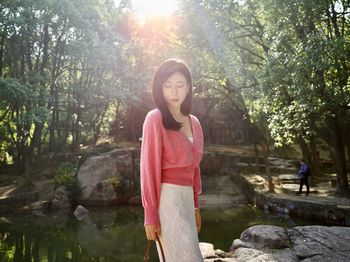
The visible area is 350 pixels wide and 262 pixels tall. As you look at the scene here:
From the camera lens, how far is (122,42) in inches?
1010

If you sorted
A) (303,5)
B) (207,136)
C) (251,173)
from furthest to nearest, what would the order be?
(207,136), (251,173), (303,5)

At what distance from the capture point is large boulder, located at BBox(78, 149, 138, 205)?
19859mm

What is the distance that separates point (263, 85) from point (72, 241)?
9.00 meters

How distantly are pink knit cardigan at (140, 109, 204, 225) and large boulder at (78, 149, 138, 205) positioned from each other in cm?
1762

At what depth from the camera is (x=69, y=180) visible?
20500 millimetres

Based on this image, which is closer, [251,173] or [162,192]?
[162,192]

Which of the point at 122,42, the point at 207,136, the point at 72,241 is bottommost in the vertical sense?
the point at 72,241

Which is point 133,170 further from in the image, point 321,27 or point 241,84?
point 321,27

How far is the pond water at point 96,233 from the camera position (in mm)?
10391

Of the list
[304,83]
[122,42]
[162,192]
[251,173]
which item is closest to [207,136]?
[251,173]

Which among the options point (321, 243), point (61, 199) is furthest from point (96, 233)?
point (321, 243)

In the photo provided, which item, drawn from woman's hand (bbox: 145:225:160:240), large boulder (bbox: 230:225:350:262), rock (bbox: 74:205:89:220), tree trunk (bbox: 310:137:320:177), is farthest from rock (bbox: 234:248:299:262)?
tree trunk (bbox: 310:137:320:177)

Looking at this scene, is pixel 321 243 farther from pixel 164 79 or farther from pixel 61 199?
pixel 61 199

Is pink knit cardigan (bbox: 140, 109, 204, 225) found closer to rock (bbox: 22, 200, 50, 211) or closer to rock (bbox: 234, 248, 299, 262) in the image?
rock (bbox: 234, 248, 299, 262)
